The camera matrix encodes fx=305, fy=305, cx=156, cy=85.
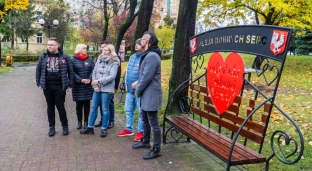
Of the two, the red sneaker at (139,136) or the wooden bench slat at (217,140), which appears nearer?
the wooden bench slat at (217,140)

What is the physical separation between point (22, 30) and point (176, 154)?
158 feet

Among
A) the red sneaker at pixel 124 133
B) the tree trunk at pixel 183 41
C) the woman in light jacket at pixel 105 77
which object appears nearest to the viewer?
the woman in light jacket at pixel 105 77

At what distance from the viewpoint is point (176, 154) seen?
188 inches

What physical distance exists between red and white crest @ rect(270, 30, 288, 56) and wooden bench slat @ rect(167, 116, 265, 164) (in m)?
1.18

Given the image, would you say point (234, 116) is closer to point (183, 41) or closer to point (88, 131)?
point (183, 41)

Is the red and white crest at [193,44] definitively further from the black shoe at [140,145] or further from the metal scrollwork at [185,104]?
the black shoe at [140,145]

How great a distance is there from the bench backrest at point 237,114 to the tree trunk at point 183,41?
1.21m

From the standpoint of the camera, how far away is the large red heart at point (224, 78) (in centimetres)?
396

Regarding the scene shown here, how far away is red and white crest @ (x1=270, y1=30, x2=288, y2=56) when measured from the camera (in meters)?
3.12

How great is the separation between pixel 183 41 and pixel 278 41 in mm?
3301

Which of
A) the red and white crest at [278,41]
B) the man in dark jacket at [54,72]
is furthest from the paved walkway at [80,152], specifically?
the red and white crest at [278,41]

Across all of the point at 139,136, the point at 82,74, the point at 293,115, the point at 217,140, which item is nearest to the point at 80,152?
the point at 139,136

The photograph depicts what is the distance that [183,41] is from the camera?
21.0 feet

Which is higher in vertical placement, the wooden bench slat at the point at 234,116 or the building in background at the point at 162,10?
the building in background at the point at 162,10
